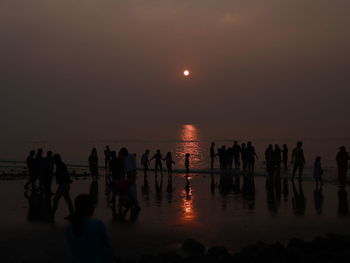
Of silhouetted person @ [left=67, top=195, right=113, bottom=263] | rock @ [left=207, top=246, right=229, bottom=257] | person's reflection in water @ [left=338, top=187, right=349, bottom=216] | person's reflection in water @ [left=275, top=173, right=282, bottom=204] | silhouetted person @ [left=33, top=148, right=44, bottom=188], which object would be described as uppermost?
silhouetted person @ [left=33, top=148, right=44, bottom=188]

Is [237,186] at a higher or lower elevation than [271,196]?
higher

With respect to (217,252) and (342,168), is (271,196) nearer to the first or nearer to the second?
(342,168)

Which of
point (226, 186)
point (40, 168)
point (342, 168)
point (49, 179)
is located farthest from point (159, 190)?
point (342, 168)

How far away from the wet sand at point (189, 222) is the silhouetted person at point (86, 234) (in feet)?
12.9

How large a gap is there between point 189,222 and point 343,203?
6755mm

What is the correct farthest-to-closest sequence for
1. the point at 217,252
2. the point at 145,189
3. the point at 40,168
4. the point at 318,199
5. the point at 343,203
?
the point at 145,189, the point at 40,168, the point at 318,199, the point at 343,203, the point at 217,252

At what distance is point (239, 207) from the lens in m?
15.4

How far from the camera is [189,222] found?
1257cm

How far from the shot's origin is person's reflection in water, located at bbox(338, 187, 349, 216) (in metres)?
14.2

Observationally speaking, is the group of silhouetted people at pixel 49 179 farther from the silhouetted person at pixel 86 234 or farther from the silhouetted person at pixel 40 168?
the silhouetted person at pixel 86 234

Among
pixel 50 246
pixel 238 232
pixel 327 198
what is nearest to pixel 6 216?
pixel 50 246

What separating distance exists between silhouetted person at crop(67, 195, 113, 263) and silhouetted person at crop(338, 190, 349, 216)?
10.5 m

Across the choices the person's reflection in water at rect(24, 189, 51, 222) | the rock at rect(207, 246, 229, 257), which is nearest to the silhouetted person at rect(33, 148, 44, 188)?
the person's reflection in water at rect(24, 189, 51, 222)

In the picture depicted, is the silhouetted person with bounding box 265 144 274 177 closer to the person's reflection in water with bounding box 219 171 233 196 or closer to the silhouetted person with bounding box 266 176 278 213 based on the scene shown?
the silhouetted person with bounding box 266 176 278 213
